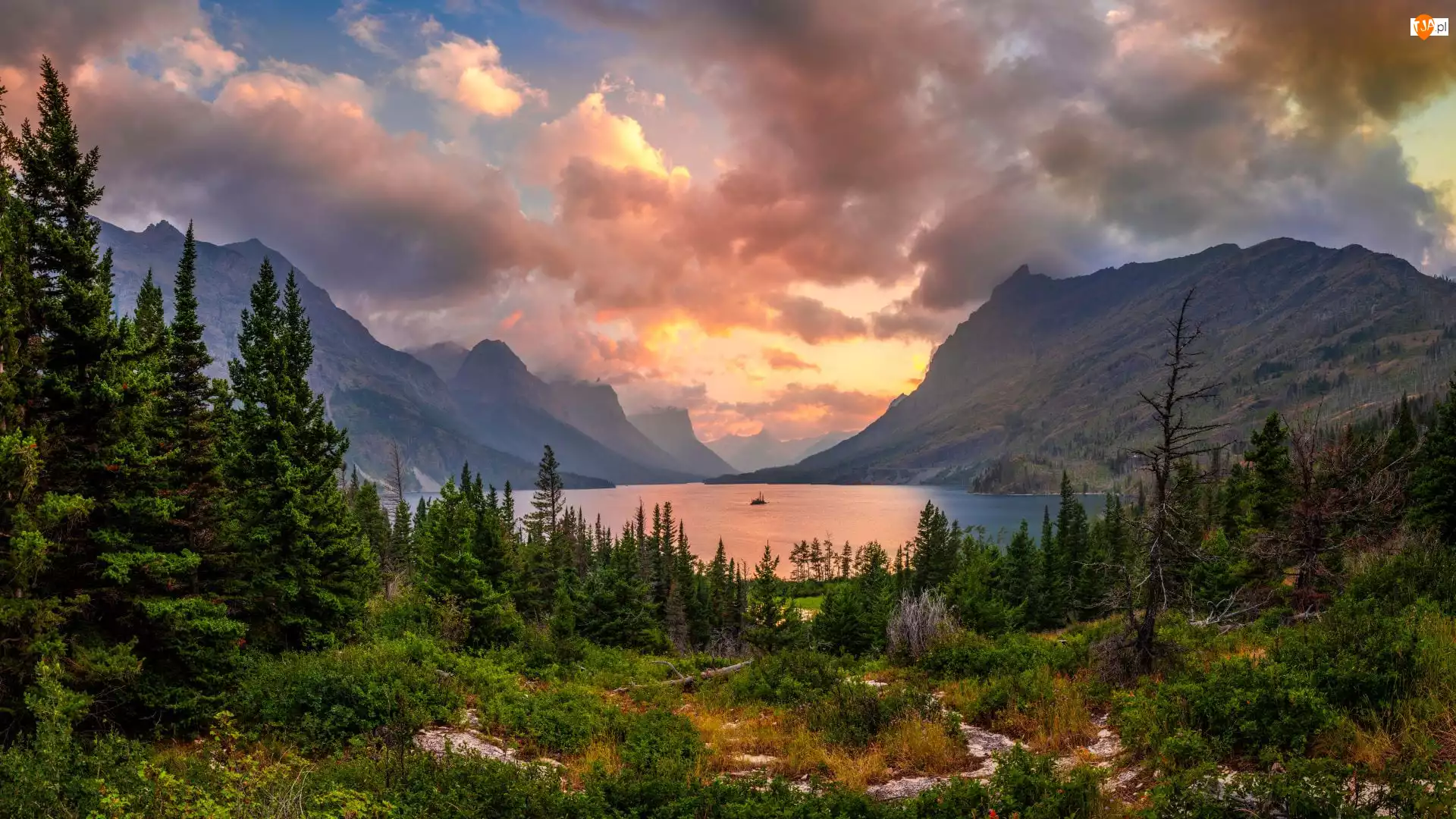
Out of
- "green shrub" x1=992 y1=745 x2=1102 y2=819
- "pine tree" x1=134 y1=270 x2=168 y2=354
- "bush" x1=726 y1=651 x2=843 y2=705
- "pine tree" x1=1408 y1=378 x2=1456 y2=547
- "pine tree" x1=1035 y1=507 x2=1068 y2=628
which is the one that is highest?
"pine tree" x1=134 y1=270 x2=168 y2=354

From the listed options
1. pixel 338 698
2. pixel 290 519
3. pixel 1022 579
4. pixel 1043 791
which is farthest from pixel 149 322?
pixel 1022 579

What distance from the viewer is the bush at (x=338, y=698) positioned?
12102mm

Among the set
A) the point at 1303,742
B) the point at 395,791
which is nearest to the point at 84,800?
the point at 395,791

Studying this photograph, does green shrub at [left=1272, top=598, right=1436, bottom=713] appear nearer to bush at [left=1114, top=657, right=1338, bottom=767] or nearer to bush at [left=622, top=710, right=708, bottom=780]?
bush at [left=1114, top=657, right=1338, bottom=767]

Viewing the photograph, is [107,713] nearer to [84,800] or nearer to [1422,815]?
[84,800]

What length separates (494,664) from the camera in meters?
19.0

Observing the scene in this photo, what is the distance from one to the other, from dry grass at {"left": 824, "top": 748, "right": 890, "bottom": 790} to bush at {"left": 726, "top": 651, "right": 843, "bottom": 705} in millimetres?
3788

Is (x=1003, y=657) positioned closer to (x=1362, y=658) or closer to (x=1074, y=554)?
(x=1362, y=658)

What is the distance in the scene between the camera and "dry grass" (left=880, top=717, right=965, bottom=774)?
1041cm

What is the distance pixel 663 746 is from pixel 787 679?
577cm

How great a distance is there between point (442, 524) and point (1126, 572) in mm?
26748

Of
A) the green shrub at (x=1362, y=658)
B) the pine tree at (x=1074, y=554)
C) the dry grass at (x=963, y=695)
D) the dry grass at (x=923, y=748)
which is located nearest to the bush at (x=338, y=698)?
the dry grass at (x=923, y=748)

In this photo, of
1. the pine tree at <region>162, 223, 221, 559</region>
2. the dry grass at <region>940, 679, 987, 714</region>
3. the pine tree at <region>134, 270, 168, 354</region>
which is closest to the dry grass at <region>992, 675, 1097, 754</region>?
the dry grass at <region>940, 679, 987, 714</region>

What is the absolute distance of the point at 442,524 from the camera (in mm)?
28391
